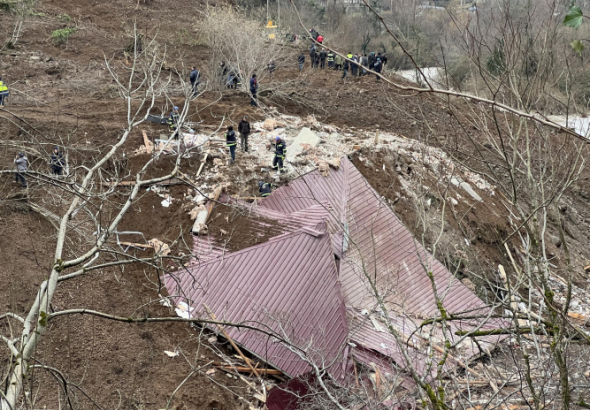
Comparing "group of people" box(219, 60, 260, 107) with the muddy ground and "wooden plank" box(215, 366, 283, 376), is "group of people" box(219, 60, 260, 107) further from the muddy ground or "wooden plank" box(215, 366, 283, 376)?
"wooden plank" box(215, 366, 283, 376)

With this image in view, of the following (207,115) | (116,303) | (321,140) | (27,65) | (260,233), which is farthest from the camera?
(27,65)

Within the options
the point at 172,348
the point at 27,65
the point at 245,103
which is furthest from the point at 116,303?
the point at 27,65

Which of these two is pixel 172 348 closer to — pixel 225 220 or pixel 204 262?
pixel 204 262

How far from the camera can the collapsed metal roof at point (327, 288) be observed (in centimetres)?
989

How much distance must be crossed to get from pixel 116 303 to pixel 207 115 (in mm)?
8226

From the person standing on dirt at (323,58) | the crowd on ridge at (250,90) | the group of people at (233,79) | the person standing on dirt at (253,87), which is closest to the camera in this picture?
Result: the crowd on ridge at (250,90)

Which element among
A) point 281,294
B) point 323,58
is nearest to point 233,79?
point 323,58

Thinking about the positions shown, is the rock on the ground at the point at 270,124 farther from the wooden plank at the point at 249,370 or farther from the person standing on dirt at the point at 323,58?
the person standing on dirt at the point at 323,58

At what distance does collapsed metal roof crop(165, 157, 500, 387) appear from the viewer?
32.4ft

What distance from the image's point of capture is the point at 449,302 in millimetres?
11539

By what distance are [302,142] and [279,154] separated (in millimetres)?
1602

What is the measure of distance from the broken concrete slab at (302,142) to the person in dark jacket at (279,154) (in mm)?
585

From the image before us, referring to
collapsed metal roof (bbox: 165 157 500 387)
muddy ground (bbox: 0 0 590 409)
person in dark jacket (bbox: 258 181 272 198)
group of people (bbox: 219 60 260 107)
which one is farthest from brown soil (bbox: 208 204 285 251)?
group of people (bbox: 219 60 260 107)

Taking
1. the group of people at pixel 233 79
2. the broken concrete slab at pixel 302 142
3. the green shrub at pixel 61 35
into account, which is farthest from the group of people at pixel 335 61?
the green shrub at pixel 61 35
